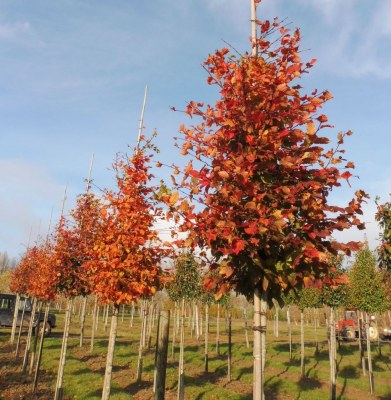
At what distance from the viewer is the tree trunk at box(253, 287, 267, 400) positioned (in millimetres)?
3420

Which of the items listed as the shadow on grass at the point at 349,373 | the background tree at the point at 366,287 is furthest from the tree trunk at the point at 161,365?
the background tree at the point at 366,287

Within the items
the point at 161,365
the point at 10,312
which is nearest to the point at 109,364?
the point at 161,365

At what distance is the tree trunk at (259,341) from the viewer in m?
3.42

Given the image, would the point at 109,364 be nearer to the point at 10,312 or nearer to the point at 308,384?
the point at 308,384

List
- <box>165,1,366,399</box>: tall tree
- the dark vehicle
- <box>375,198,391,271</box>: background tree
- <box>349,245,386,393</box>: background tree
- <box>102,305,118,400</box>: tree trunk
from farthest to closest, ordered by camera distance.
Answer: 1. the dark vehicle
2. <box>349,245,386,393</box>: background tree
3. <box>375,198,391,271</box>: background tree
4. <box>102,305,118,400</box>: tree trunk
5. <box>165,1,366,399</box>: tall tree

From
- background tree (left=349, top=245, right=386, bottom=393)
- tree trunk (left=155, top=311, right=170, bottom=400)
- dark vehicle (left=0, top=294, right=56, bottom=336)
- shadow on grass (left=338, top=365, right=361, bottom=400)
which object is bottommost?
shadow on grass (left=338, top=365, right=361, bottom=400)

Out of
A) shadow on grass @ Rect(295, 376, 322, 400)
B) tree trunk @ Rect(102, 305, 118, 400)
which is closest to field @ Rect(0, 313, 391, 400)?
shadow on grass @ Rect(295, 376, 322, 400)

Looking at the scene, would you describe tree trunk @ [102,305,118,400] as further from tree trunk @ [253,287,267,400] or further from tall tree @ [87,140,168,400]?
tree trunk @ [253,287,267,400]

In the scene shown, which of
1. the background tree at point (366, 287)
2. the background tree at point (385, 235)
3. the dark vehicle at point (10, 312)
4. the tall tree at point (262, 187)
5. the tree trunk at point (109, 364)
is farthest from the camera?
the dark vehicle at point (10, 312)

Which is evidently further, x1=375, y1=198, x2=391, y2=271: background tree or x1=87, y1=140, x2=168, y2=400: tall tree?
x1=375, y1=198, x2=391, y2=271: background tree

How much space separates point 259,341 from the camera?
11.8ft

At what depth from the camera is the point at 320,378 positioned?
53.5 ft

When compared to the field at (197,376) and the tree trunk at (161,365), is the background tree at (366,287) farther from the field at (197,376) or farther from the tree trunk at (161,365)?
the tree trunk at (161,365)

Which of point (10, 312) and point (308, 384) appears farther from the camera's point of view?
point (10, 312)
